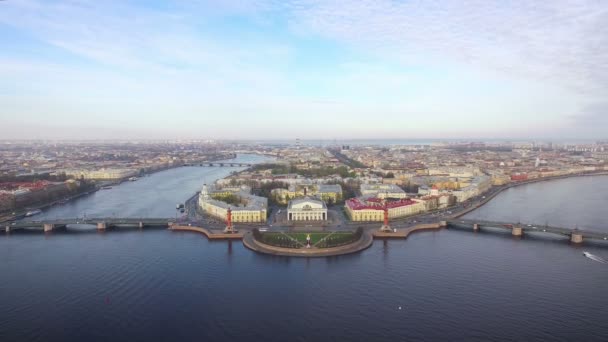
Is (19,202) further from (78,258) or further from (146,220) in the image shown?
(78,258)

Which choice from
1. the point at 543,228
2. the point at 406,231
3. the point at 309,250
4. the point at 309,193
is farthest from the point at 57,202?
the point at 543,228

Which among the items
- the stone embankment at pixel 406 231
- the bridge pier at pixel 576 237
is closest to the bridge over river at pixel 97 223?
the stone embankment at pixel 406 231

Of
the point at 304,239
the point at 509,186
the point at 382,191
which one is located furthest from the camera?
the point at 509,186

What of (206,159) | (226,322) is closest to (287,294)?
(226,322)

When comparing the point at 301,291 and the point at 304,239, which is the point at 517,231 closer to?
the point at 304,239

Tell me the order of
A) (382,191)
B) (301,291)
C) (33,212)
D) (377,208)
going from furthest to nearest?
(382,191)
(33,212)
(377,208)
(301,291)
